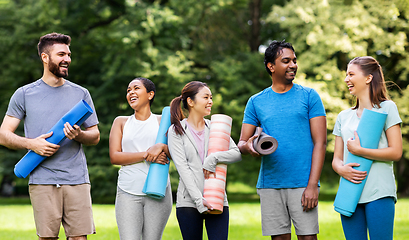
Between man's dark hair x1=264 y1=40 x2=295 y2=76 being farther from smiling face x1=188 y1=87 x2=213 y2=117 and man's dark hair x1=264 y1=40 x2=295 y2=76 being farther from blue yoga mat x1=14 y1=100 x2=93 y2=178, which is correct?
blue yoga mat x1=14 y1=100 x2=93 y2=178

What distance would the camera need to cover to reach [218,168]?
3600mm

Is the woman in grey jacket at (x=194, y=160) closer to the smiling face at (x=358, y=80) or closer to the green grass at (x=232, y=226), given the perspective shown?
the smiling face at (x=358, y=80)

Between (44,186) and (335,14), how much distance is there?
600 inches

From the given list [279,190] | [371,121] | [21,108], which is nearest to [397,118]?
[371,121]

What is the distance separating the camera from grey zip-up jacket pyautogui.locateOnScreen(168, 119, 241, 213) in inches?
140

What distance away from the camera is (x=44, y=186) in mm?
3885

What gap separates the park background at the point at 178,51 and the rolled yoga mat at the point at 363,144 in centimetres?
1258

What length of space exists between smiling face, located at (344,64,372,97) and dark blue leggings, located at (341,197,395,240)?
3.01ft

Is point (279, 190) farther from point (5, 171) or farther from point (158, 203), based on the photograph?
point (5, 171)

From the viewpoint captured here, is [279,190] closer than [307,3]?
Yes

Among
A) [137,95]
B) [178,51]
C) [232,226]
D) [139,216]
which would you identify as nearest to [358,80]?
[137,95]

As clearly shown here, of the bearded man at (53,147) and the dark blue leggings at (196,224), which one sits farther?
the bearded man at (53,147)

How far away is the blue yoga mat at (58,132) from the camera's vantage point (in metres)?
3.76

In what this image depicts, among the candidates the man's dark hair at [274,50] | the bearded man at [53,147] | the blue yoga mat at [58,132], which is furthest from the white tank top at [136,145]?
the man's dark hair at [274,50]
